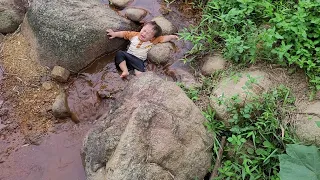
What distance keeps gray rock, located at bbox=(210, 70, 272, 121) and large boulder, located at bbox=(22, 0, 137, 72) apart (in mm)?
1827

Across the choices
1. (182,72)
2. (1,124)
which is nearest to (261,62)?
(182,72)

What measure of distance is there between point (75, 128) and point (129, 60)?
3.84 feet

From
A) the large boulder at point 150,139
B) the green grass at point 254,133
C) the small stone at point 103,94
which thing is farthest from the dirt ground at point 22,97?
the green grass at point 254,133

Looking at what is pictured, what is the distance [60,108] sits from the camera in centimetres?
435

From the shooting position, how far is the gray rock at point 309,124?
3393 millimetres

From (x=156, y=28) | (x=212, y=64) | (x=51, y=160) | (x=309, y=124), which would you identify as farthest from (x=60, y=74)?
(x=309, y=124)

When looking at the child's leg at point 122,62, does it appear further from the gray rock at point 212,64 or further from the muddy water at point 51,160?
the gray rock at point 212,64

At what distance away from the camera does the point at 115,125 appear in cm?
362

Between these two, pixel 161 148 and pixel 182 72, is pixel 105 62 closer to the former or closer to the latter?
pixel 182 72

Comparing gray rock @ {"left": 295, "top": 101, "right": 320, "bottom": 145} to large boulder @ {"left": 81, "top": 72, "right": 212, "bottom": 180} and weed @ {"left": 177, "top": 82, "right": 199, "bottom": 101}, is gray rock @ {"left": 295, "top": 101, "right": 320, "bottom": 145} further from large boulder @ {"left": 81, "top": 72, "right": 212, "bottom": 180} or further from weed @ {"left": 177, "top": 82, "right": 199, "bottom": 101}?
weed @ {"left": 177, "top": 82, "right": 199, "bottom": 101}

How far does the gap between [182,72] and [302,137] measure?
1722 mm

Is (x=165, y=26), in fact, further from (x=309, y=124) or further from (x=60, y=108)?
(x=309, y=124)

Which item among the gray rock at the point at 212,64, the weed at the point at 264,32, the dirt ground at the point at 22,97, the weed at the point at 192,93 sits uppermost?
the weed at the point at 264,32

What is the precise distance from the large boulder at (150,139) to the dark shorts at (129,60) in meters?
0.91
